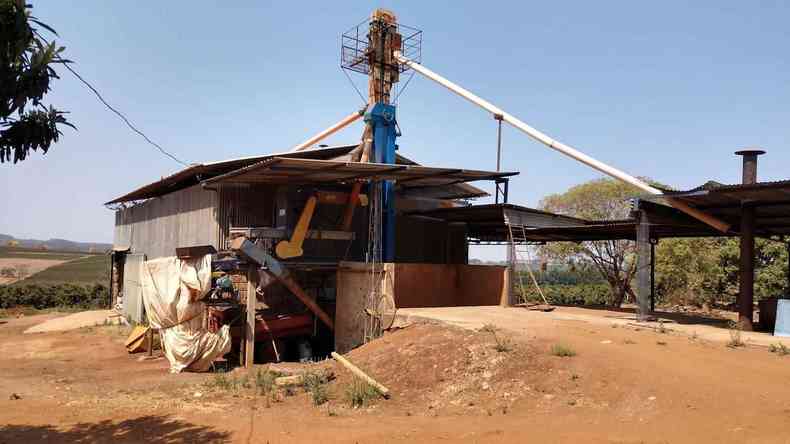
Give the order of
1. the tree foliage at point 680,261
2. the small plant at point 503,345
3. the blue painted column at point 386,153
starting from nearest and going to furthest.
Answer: the small plant at point 503,345
the blue painted column at point 386,153
the tree foliage at point 680,261

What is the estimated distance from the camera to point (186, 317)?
16422 mm

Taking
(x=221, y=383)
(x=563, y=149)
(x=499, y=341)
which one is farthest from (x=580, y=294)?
(x=221, y=383)

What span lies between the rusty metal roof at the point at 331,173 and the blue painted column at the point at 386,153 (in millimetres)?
951

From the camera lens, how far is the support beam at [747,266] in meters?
14.9

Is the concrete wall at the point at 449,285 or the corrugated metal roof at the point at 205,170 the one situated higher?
the corrugated metal roof at the point at 205,170

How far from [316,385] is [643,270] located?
359 inches

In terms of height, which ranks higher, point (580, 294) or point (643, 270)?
point (643, 270)

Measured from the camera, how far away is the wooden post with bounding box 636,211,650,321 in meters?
15.8

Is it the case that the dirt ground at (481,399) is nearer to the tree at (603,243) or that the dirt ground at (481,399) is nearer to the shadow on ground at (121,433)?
the shadow on ground at (121,433)

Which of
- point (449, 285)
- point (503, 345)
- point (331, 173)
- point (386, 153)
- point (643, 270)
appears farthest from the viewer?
point (386, 153)

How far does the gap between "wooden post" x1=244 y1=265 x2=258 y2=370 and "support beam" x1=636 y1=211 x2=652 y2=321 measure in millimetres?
10357

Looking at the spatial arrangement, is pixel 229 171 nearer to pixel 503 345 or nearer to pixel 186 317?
pixel 186 317

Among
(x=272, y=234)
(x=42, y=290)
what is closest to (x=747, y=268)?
(x=272, y=234)

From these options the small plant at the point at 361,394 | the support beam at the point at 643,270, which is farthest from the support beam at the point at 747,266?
the small plant at the point at 361,394
